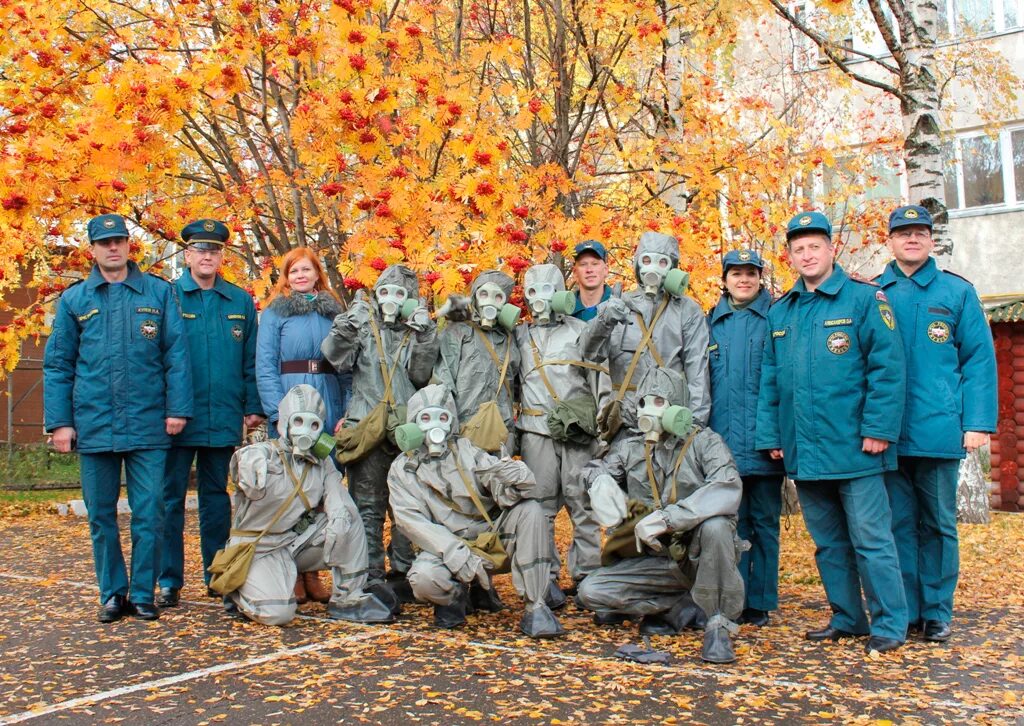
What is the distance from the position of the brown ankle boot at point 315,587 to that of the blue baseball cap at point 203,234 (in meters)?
2.24

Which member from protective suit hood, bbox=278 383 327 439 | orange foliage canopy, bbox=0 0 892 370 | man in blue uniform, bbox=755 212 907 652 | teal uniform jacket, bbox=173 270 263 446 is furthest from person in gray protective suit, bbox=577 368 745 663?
teal uniform jacket, bbox=173 270 263 446

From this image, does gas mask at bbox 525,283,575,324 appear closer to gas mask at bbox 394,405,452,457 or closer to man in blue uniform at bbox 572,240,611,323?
man in blue uniform at bbox 572,240,611,323

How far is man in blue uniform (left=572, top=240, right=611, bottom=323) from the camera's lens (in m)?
6.76

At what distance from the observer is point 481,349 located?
6.38m

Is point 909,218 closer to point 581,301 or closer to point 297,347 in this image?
point 581,301

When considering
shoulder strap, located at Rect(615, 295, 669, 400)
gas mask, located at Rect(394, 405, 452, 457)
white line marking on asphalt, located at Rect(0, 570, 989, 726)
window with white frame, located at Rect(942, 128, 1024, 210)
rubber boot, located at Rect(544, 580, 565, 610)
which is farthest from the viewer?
window with white frame, located at Rect(942, 128, 1024, 210)

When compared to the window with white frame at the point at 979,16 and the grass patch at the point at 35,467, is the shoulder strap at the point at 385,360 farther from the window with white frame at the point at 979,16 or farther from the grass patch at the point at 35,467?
the window with white frame at the point at 979,16

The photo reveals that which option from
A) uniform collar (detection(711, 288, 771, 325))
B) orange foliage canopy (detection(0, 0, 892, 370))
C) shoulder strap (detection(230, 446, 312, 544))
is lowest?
shoulder strap (detection(230, 446, 312, 544))

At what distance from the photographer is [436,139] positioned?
7.09 m

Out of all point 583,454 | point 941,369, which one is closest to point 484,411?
point 583,454

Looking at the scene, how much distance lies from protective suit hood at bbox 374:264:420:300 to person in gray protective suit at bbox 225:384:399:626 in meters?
0.81

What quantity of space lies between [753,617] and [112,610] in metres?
3.75

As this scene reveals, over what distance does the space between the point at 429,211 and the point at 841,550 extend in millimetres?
3436

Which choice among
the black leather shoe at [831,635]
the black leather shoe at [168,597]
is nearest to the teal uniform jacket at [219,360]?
the black leather shoe at [168,597]
